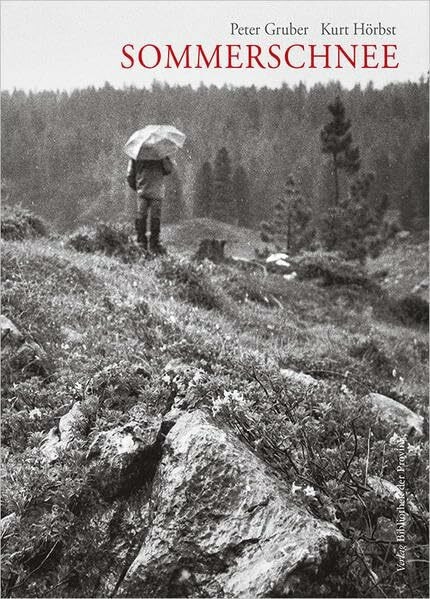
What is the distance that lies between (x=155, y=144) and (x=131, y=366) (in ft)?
29.0

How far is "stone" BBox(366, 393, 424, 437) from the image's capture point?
4902mm

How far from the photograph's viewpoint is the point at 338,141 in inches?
1374

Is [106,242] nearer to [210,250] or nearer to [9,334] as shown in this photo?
Result: [210,250]

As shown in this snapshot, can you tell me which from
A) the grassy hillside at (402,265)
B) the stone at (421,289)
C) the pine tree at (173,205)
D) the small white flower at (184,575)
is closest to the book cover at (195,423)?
the small white flower at (184,575)

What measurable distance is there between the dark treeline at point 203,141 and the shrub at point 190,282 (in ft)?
221

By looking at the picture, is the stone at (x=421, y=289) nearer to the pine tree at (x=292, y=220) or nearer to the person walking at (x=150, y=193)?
the person walking at (x=150, y=193)

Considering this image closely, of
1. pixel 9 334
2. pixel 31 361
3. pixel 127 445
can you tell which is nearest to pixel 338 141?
pixel 9 334

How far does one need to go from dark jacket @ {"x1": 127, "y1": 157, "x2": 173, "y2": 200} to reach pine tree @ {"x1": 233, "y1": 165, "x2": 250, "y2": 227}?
64.2m

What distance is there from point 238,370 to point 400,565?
7.40 ft

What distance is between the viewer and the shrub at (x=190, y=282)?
8992 mm

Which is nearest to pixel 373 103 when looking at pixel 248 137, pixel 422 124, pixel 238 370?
pixel 422 124

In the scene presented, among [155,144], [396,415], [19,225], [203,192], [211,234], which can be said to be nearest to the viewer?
[396,415]

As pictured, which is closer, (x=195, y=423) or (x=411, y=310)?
(x=195, y=423)

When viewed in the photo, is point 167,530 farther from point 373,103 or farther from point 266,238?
point 373,103
